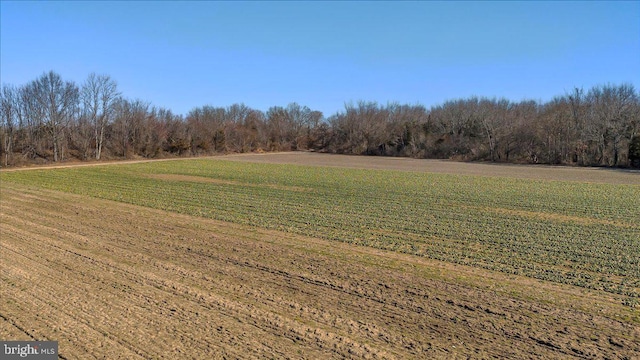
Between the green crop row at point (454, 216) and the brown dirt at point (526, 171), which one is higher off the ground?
the brown dirt at point (526, 171)

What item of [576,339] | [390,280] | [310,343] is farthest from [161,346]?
[576,339]

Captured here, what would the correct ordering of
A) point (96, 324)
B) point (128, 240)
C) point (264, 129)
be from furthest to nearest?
point (264, 129), point (128, 240), point (96, 324)

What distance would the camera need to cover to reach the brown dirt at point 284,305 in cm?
566

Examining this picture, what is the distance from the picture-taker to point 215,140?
73.0 m

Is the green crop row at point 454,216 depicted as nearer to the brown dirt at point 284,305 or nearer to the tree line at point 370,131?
the brown dirt at point 284,305

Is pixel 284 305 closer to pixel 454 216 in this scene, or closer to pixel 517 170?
pixel 454 216

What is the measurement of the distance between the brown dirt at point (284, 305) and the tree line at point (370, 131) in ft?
146

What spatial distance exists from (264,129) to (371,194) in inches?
2594

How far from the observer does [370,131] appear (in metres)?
75.5

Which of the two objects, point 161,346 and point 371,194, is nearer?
point 161,346

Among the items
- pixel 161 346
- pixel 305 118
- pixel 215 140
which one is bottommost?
pixel 161 346

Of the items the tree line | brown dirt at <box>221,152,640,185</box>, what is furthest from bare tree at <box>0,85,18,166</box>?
brown dirt at <box>221,152,640,185</box>

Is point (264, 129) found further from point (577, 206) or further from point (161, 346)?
point (161, 346)

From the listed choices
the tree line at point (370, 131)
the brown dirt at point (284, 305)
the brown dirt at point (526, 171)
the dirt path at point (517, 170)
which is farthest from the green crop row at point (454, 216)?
the tree line at point (370, 131)
